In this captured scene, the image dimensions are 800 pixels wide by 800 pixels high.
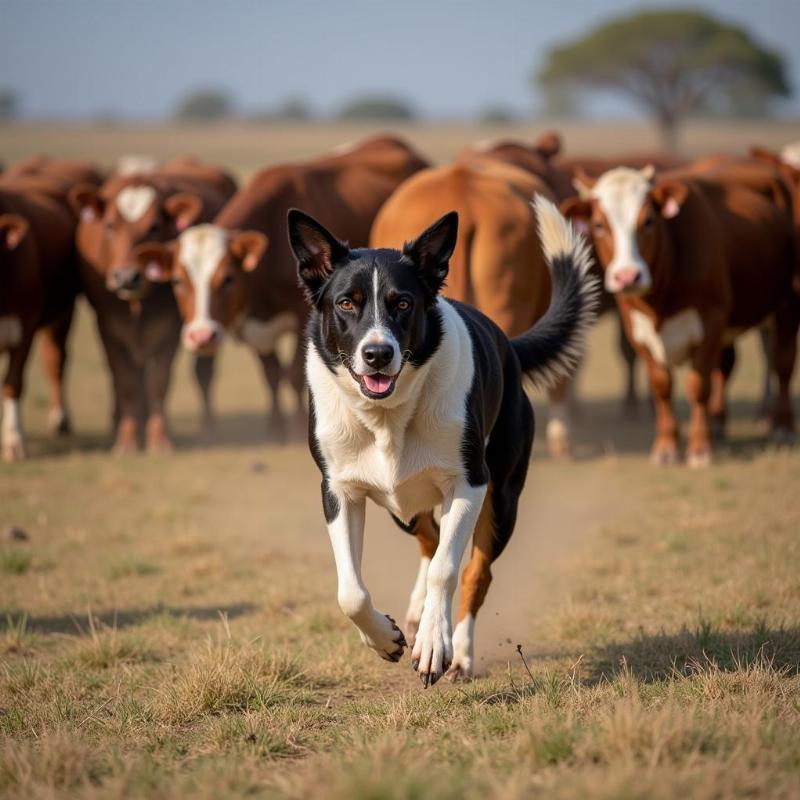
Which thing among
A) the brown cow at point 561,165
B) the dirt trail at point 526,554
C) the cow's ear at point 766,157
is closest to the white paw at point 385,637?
the dirt trail at point 526,554

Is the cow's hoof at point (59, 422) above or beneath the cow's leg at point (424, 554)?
beneath

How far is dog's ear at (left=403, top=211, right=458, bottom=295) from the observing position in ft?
16.7

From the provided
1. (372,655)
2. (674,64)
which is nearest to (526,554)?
(372,655)

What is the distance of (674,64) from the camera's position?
50.5 meters

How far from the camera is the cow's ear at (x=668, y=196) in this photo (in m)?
10.7

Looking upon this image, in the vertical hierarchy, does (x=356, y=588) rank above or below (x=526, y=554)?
above

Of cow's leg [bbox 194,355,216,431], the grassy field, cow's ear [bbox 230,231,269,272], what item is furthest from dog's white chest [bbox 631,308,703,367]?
cow's leg [bbox 194,355,216,431]

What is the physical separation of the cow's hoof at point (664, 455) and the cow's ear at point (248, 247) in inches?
156

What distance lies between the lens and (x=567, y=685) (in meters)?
5.04

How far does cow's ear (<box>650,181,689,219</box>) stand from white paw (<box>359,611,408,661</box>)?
6.53m

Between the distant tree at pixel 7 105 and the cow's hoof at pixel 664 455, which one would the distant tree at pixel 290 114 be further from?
the cow's hoof at pixel 664 455

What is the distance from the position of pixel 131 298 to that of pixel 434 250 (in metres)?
7.71

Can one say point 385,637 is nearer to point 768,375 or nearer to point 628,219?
point 628,219

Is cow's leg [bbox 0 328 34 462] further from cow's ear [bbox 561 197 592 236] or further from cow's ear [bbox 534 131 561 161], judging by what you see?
cow's ear [bbox 534 131 561 161]
